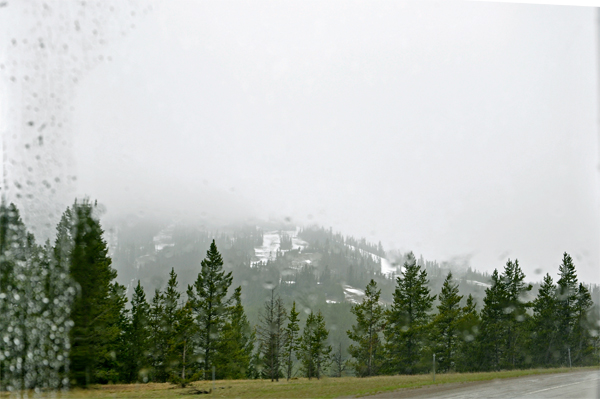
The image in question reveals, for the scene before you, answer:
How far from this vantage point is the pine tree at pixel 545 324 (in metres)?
40.5

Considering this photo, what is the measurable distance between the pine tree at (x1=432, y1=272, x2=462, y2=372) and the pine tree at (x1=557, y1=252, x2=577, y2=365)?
31.0 ft

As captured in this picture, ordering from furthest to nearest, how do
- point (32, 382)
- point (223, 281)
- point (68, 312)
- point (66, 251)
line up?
point (223, 281) → point (66, 251) → point (68, 312) → point (32, 382)

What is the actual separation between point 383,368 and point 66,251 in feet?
117

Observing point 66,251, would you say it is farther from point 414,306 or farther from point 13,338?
point 414,306

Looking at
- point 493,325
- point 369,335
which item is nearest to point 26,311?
point 369,335

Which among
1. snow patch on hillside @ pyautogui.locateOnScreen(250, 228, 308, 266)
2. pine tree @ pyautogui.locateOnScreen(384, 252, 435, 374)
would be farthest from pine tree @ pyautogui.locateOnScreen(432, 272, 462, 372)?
snow patch on hillside @ pyautogui.locateOnScreen(250, 228, 308, 266)

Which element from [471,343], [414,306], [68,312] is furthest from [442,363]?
[68,312]

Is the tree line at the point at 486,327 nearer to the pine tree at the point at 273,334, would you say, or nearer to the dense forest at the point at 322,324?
the dense forest at the point at 322,324

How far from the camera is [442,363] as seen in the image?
1609 inches

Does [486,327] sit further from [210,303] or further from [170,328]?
[170,328]

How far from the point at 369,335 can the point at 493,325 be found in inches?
461

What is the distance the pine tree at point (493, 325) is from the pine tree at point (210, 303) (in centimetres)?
2404

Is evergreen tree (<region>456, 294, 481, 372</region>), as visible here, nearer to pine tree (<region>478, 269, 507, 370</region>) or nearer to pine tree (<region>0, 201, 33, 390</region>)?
pine tree (<region>478, 269, 507, 370</region>)

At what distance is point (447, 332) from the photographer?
4112cm
